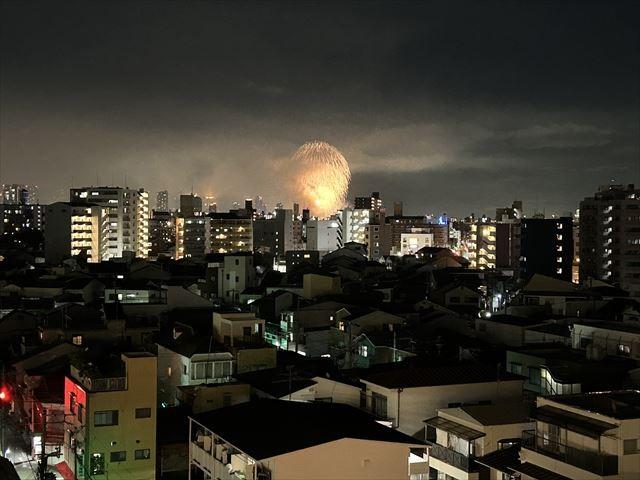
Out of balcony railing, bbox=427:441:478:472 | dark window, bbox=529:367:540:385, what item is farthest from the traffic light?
Result: dark window, bbox=529:367:540:385

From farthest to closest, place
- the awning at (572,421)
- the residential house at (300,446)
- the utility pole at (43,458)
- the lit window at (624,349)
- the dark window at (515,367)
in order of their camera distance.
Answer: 1. the lit window at (624,349)
2. the dark window at (515,367)
3. the utility pole at (43,458)
4. the residential house at (300,446)
5. the awning at (572,421)

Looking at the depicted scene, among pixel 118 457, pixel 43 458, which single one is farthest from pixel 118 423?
pixel 43 458

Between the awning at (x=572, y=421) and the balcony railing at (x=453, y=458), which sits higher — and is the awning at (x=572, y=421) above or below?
above

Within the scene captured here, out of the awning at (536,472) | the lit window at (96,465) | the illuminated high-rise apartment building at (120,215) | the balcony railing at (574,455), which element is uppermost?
the illuminated high-rise apartment building at (120,215)

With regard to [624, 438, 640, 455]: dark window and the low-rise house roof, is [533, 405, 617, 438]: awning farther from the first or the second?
the low-rise house roof

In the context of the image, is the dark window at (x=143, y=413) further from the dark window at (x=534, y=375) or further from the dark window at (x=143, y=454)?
the dark window at (x=534, y=375)

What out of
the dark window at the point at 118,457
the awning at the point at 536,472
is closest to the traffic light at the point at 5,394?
the dark window at the point at 118,457

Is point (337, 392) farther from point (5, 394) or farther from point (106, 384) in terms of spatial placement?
A: point (5, 394)
